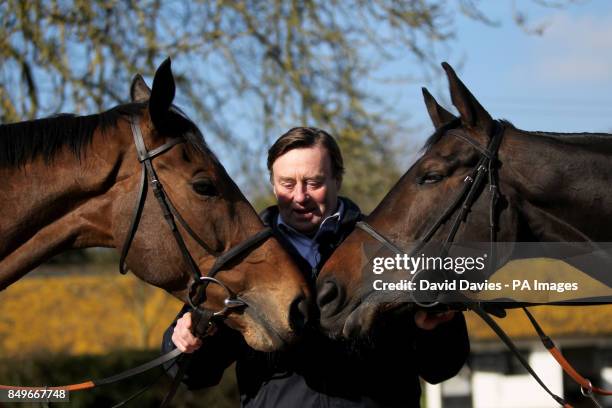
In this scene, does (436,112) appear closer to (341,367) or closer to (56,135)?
(341,367)

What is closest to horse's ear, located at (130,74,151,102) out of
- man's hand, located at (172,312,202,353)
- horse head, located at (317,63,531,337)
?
man's hand, located at (172,312,202,353)

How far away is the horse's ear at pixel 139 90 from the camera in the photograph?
4.02 m

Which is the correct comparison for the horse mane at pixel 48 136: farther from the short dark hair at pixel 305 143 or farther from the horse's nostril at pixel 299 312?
the horse's nostril at pixel 299 312

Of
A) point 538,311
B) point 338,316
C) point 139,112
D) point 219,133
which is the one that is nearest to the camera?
point 338,316

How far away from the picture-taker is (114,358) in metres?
9.97

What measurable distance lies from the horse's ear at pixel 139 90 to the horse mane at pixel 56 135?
27 cm

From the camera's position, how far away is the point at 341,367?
3418 mm

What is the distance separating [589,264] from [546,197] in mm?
353

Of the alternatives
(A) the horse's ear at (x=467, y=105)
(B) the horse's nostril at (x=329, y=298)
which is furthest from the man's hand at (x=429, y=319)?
(A) the horse's ear at (x=467, y=105)

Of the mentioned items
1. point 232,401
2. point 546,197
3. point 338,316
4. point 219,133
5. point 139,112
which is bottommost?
point 232,401

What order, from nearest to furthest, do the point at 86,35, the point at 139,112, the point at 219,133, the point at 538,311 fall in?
the point at 139,112 < the point at 86,35 < the point at 219,133 < the point at 538,311

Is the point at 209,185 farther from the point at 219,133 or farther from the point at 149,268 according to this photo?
the point at 219,133

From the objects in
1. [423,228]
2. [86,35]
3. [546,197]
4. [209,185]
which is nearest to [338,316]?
[423,228]

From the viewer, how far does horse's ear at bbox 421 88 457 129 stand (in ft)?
12.6
